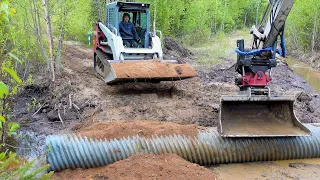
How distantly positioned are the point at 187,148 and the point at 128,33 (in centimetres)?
607

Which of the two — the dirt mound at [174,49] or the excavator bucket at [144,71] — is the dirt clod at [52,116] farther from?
the dirt mound at [174,49]

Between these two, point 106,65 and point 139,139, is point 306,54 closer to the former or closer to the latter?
point 106,65

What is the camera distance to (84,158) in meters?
5.59

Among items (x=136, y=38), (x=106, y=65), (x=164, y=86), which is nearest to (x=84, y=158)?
(x=106, y=65)

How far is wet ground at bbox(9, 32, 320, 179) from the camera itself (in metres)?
7.19

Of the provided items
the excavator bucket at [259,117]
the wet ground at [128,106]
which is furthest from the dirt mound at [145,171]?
the excavator bucket at [259,117]

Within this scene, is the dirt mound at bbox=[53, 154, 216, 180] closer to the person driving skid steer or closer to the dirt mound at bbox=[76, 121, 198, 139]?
the dirt mound at bbox=[76, 121, 198, 139]

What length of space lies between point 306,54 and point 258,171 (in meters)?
19.3

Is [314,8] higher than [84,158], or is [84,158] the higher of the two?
[314,8]

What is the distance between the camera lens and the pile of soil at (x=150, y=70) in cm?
906

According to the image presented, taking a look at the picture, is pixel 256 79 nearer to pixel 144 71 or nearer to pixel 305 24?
pixel 144 71

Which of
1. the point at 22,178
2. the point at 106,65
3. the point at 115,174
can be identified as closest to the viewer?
the point at 22,178

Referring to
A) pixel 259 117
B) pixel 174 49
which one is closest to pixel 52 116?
pixel 259 117

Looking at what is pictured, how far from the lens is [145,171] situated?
5129mm
